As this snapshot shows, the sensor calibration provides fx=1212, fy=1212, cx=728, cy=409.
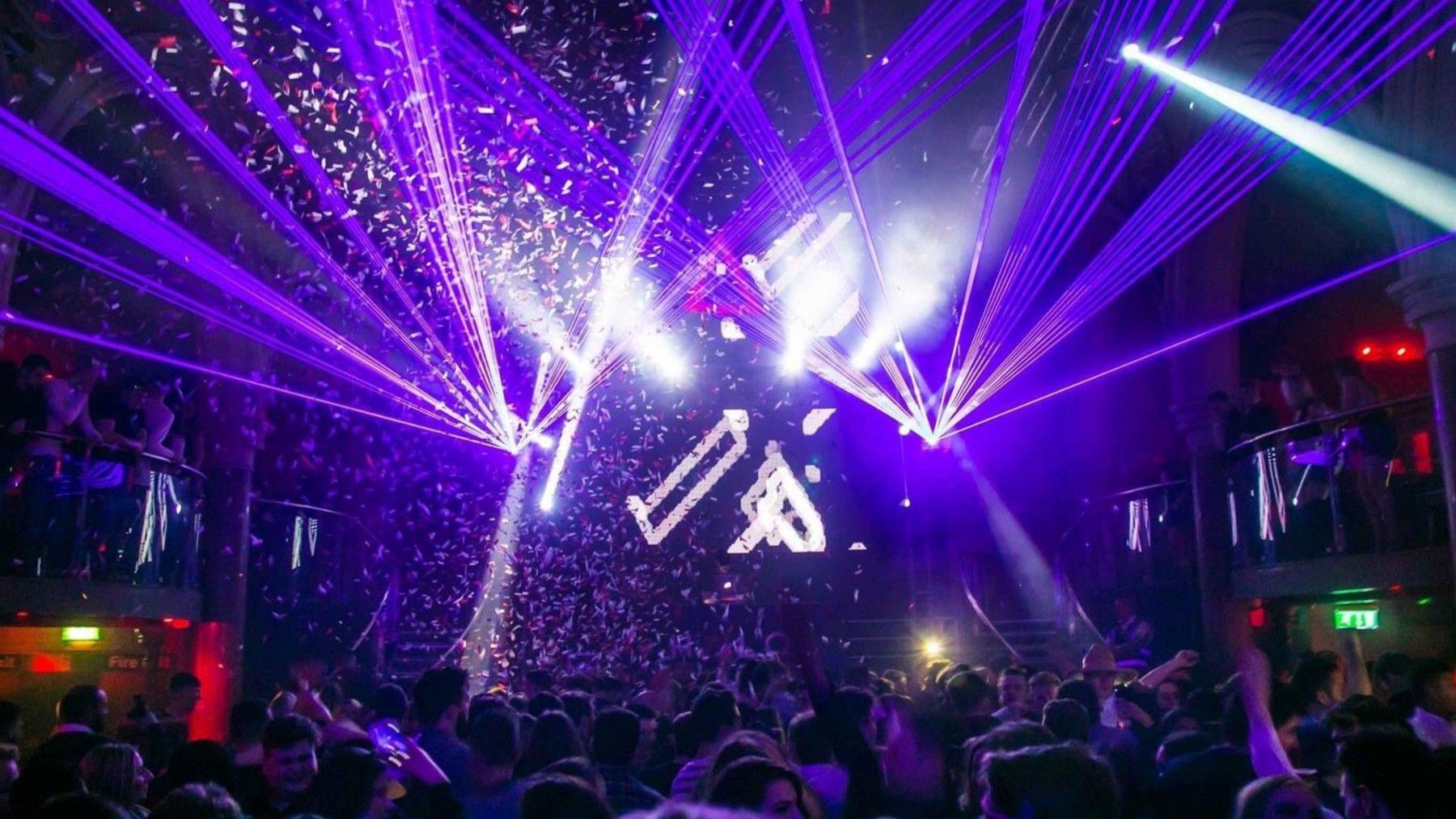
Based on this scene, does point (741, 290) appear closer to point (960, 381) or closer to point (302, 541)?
point (960, 381)

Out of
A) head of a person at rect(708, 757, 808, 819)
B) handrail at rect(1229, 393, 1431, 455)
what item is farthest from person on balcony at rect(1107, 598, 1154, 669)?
head of a person at rect(708, 757, 808, 819)

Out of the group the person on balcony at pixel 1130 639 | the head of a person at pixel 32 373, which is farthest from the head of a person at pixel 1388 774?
the person on balcony at pixel 1130 639

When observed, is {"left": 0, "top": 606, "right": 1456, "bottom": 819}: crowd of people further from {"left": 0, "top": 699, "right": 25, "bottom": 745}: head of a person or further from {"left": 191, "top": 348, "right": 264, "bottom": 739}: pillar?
{"left": 191, "top": 348, "right": 264, "bottom": 739}: pillar

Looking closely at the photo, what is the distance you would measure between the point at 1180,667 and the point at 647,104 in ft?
37.1

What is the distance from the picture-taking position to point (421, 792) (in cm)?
392

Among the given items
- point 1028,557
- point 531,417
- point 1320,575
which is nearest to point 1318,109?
point 1320,575

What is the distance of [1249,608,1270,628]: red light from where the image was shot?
1217cm

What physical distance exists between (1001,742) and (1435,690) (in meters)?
2.62

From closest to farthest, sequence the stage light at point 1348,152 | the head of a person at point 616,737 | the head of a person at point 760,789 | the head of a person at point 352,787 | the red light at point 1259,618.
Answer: the head of a person at point 760,789
the head of a person at point 352,787
the head of a person at point 616,737
the stage light at point 1348,152
the red light at point 1259,618

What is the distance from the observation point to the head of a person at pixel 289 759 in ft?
12.9

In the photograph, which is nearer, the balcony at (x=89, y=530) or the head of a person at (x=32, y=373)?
the balcony at (x=89, y=530)

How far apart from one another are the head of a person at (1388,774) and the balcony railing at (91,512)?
8224 millimetres

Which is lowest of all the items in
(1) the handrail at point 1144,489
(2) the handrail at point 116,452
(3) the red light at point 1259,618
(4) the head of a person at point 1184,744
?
(4) the head of a person at point 1184,744

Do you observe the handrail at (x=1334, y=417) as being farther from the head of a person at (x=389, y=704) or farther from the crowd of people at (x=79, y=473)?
the crowd of people at (x=79, y=473)
